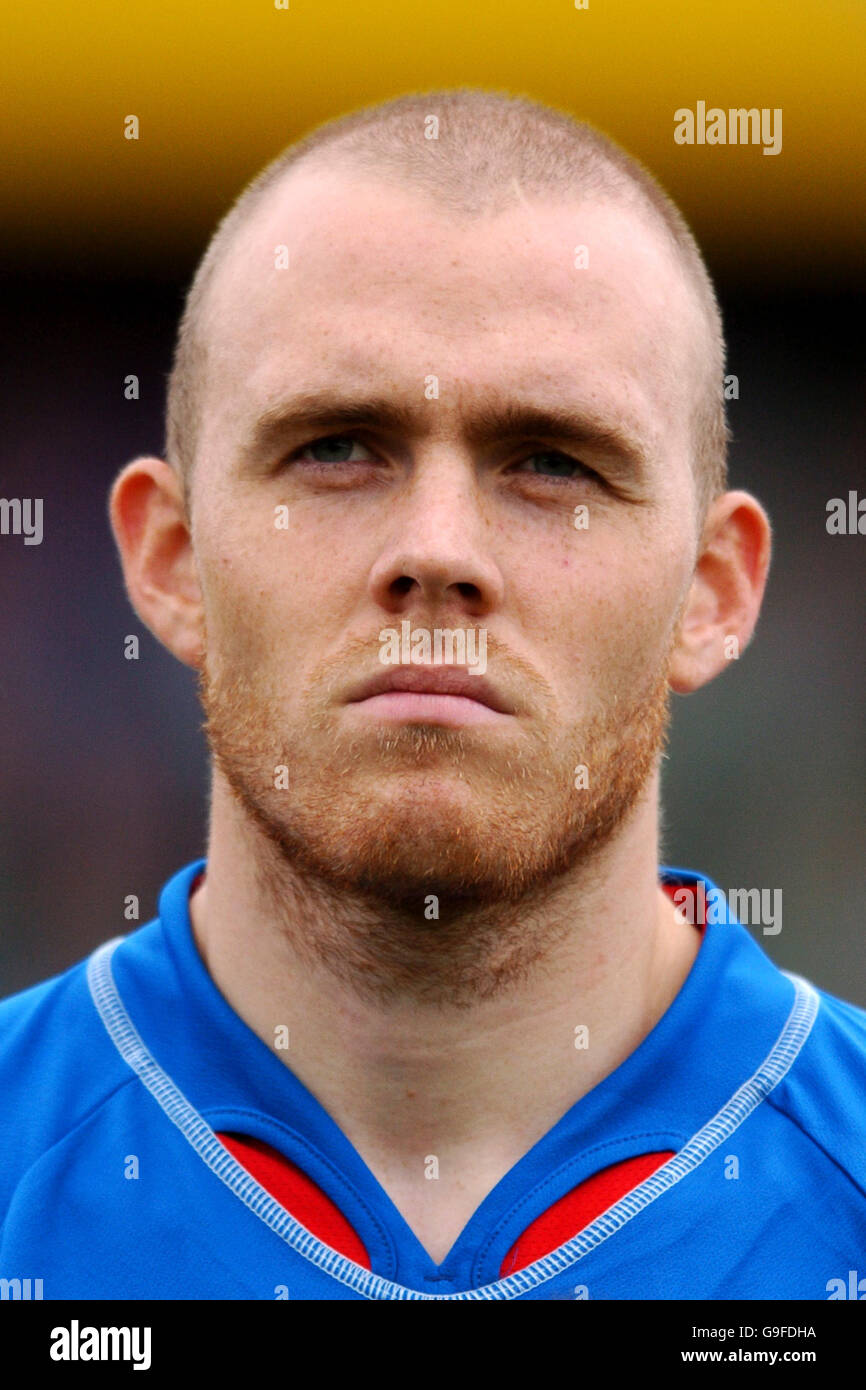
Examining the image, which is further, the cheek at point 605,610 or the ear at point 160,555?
the ear at point 160,555

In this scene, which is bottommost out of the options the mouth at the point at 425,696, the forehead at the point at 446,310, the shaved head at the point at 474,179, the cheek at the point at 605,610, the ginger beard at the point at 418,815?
the ginger beard at the point at 418,815

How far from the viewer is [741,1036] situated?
261 centimetres

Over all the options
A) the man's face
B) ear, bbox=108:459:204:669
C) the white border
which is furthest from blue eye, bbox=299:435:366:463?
the white border

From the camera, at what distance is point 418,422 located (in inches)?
91.0

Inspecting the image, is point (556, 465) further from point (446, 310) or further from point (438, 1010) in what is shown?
point (438, 1010)

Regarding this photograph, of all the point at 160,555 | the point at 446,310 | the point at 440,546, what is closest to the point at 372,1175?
the point at 440,546

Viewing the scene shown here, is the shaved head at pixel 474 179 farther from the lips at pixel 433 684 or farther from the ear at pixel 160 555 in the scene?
the lips at pixel 433 684

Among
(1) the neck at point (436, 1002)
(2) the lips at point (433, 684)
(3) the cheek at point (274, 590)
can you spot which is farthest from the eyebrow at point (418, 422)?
(1) the neck at point (436, 1002)

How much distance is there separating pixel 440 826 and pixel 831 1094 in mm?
909

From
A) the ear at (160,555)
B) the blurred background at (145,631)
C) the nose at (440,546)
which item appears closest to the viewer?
the nose at (440,546)

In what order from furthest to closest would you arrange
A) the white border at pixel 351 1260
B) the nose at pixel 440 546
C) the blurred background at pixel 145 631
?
1. the blurred background at pixel 145 631
2. the white border at pixel 351 1260
3. the nose at pixel 440 546

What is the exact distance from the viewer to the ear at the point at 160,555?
2.70m

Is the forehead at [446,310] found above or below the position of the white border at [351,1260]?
above

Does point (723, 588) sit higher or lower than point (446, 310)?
lower
